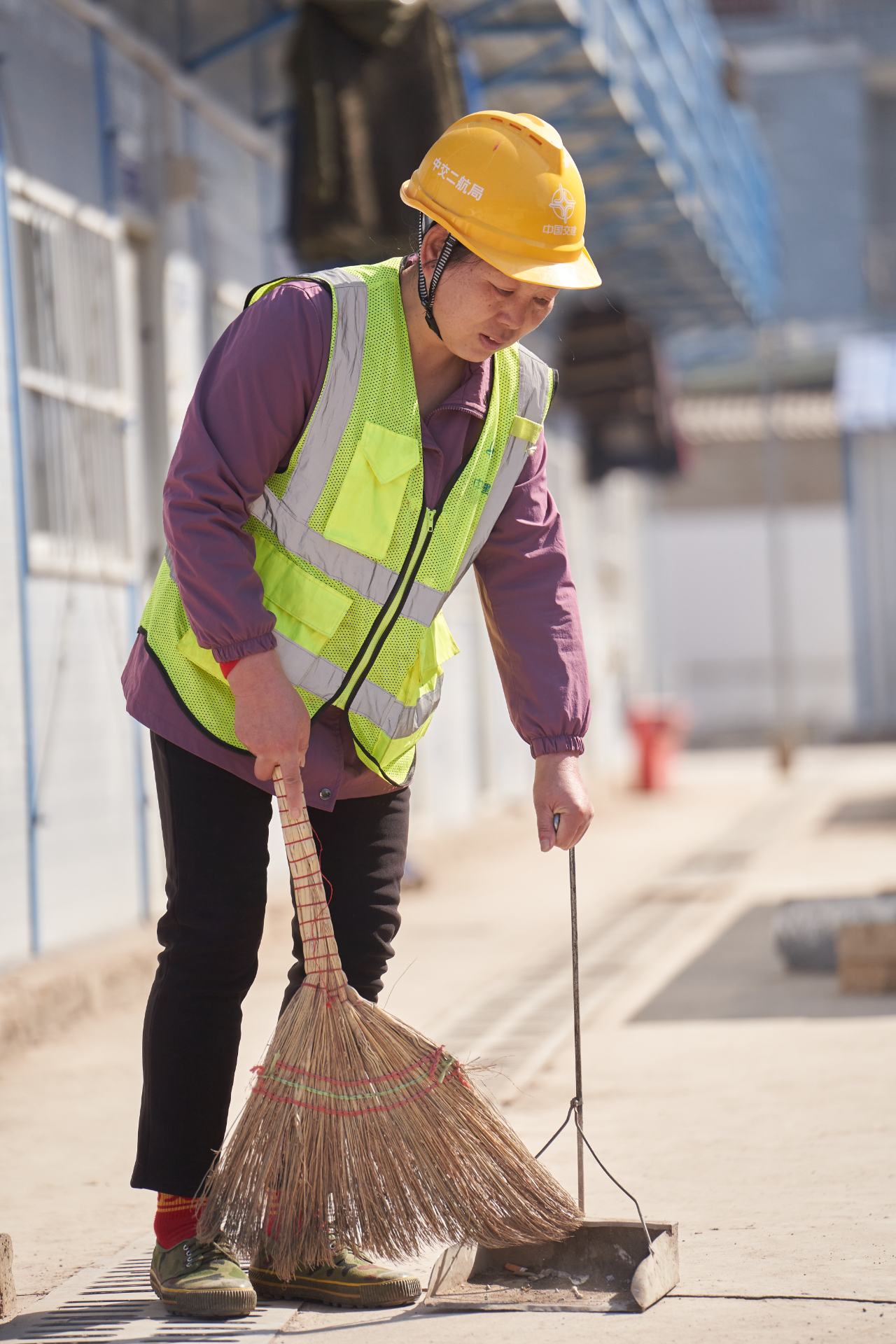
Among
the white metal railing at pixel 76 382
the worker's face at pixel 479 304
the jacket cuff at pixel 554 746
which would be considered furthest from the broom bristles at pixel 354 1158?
the white metal railing at pixel 76 382

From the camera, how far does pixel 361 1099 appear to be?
2.66 metres

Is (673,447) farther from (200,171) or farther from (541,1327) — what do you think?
(541,1327)

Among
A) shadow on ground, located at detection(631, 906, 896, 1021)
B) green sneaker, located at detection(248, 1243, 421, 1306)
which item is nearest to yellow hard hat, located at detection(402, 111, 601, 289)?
green sneaker, located at detection(248, 1243, 421, 1306)

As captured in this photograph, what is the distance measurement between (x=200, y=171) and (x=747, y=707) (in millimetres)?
22151

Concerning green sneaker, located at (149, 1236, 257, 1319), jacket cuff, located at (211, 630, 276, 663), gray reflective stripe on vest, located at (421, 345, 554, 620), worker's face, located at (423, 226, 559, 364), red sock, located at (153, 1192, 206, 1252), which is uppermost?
worker's face, located at (423, 226, 559, 364)

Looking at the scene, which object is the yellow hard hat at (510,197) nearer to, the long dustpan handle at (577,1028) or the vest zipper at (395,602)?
the vest zipper at (395,602)

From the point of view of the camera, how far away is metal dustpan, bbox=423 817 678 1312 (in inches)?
106

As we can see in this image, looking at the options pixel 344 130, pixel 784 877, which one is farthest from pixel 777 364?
pixel 344 130

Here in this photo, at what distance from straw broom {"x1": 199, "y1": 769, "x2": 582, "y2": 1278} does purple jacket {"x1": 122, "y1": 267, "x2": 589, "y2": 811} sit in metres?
0.21

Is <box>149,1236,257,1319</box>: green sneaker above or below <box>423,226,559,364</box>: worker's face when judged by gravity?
below

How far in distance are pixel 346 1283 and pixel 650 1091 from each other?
1713 mm

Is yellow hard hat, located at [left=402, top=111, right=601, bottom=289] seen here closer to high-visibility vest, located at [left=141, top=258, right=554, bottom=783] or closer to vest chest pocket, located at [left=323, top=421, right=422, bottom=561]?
high-visibility vest, located at [left=141, top=258, right=554, bottom=783]

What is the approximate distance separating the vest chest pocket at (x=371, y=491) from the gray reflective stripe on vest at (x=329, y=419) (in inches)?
1.6

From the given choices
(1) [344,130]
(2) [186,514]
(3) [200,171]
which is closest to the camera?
(2) [186,514]
